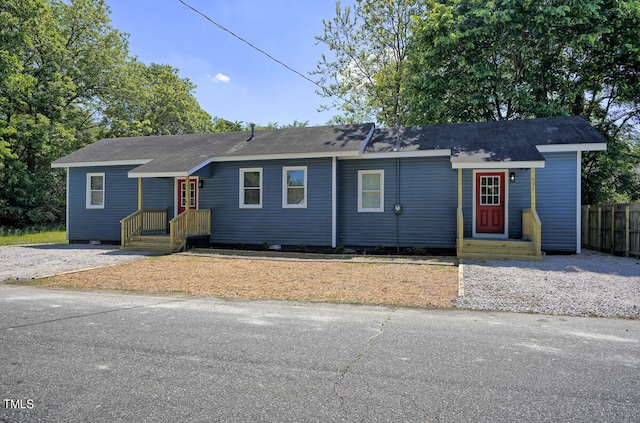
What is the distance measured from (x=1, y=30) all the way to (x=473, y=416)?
2920 centimetres

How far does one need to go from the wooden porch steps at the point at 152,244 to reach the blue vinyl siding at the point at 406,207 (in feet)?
18.6

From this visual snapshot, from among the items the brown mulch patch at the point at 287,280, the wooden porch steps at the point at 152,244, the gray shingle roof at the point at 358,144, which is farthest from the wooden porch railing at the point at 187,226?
the brown mulch patch at the point at 287,280

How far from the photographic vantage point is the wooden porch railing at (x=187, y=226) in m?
13.6

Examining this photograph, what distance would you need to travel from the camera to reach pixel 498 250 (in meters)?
11.6

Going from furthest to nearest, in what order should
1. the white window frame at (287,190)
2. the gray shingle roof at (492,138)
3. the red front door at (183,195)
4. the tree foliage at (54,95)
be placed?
the tree foliage at (54,95)
the red front door at (183,195)
the white window frame at (287,190)
the gray shingle roof at (492,138)

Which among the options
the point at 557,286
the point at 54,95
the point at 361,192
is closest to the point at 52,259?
the point at 361,192

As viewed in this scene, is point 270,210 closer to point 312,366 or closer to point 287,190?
point 287,190

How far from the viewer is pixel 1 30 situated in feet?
74.0

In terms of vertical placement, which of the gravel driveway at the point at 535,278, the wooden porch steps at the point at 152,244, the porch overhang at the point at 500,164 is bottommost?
the gravel driveway at the point at 535,278

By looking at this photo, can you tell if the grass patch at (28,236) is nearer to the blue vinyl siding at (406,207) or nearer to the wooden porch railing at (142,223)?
the wooden porch railing at (142,223)

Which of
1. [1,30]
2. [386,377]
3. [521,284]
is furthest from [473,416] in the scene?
[1,30]

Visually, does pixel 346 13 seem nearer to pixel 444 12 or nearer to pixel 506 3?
pixel 444 12

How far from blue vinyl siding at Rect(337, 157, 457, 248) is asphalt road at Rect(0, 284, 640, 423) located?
25.3 ft

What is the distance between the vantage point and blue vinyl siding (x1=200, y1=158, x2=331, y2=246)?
14.0 metres
